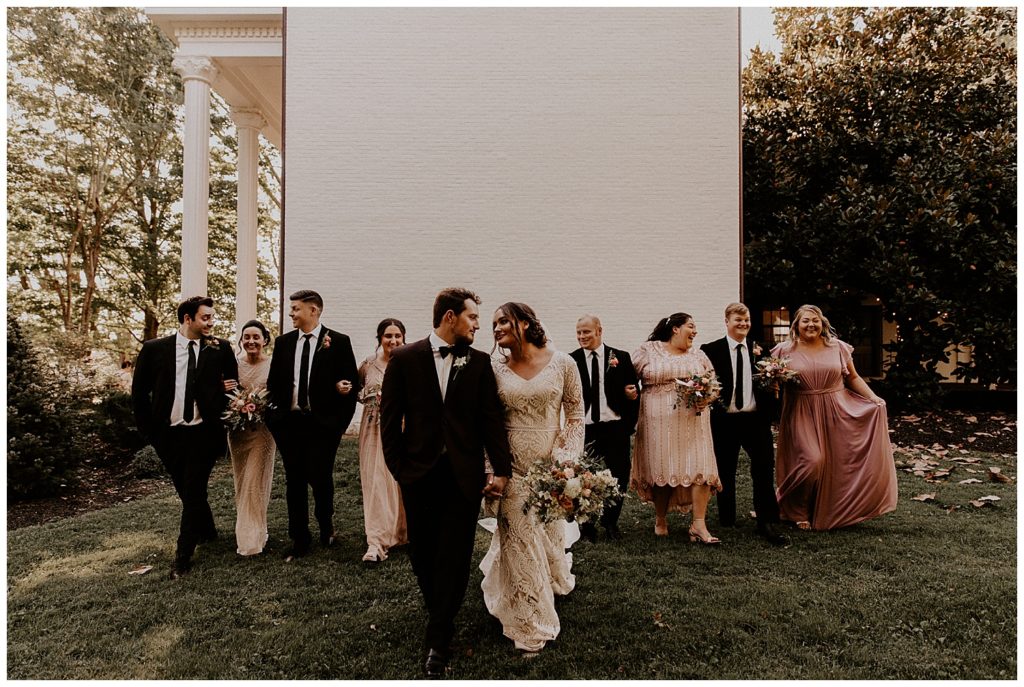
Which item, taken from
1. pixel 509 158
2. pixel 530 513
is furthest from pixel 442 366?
pixel 509 158

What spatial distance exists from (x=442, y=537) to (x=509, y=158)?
965cm

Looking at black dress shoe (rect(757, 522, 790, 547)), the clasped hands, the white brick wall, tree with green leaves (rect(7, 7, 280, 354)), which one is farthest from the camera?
tree with green leaves (rect(7, 7, 280, 354))

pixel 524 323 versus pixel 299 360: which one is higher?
pixel 524 323

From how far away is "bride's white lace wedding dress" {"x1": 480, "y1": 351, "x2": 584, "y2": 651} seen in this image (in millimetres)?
3971

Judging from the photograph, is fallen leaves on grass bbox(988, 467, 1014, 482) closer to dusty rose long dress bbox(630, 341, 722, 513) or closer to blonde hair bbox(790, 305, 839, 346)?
blonde hair bbox(790, 305, 839, 346)

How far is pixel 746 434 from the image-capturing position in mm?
6406

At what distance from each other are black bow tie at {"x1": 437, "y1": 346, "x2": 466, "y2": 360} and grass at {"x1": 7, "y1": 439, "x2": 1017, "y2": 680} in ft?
6.18

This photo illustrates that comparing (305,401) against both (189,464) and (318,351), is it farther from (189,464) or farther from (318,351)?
(189,464)

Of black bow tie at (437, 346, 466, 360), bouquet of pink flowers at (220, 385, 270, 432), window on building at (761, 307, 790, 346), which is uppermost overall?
window on building at (761, 307, 790, 346)

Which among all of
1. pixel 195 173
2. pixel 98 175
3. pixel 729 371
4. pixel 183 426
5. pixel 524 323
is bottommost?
pixel 183 426

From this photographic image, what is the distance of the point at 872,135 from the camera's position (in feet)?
46.0

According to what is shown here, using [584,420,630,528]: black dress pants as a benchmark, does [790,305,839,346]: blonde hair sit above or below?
above

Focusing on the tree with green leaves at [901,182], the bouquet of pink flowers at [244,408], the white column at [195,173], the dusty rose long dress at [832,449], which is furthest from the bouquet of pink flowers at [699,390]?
the white column at [195,173]

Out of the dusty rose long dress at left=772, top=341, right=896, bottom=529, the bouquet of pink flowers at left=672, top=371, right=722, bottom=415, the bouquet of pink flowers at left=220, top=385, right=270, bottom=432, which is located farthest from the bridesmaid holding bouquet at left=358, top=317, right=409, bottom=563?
the dusty rose long dress at left=772, top=341, right=896, bottom=529
